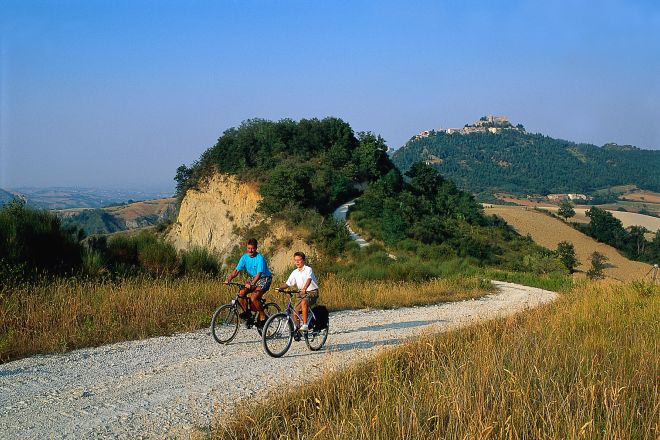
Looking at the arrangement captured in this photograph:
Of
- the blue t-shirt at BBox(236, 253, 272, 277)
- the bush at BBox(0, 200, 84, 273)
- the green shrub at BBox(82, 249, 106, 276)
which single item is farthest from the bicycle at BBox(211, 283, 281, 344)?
the green shrub at BBox(82, 249, 106, 276)

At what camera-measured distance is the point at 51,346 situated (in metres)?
9.36

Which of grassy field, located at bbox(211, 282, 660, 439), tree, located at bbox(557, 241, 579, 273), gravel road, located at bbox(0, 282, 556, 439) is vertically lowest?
tree, located at bbox(557, 241, 579, 273)

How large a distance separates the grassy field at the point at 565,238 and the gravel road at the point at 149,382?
199ft

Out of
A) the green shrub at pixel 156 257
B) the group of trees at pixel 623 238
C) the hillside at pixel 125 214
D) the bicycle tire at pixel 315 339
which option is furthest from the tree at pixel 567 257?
the hillside at pixel 125 214

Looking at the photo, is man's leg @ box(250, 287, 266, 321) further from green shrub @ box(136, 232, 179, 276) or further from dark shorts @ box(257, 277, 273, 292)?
green shrub @ box(136, 232, 179, 276)

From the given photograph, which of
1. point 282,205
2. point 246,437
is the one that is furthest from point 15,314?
point 282,205

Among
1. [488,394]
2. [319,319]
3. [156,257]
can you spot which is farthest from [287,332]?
[156,257]

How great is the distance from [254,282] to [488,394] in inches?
235

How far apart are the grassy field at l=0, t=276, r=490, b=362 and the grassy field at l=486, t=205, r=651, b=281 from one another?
58.9 m

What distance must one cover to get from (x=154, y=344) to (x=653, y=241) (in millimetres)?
87774

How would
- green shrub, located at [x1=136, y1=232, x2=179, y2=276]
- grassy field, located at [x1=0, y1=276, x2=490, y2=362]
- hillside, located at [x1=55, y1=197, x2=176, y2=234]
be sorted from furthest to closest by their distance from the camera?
hillside, located at [x1=55, y1=197, x2=176, y2=234], green shrub, located at [x1=136, y1=232, x2=179, y2=276], grassy field, located at [x1=0, y1=276, x2=490, y2=362]

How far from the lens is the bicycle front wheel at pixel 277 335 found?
31.2 ft

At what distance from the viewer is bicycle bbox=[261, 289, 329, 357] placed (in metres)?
9.56

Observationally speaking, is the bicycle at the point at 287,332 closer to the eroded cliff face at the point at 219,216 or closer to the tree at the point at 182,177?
the eroded cliff face at the point at 219,216
